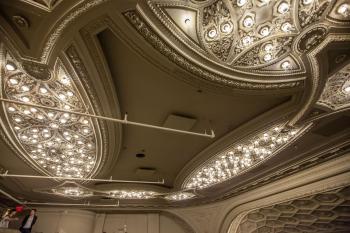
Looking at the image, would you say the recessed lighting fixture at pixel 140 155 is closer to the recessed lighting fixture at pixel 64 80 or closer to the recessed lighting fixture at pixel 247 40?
the recessed lighting fixture at pixel 64 80

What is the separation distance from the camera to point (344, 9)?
334 cm

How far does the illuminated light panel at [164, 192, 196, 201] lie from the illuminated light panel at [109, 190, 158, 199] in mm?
925

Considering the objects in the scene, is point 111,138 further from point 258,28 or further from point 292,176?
point 292,176

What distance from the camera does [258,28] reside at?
3863mm

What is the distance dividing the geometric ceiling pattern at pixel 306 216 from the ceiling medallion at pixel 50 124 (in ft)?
29.6

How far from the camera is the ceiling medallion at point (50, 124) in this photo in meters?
4.48

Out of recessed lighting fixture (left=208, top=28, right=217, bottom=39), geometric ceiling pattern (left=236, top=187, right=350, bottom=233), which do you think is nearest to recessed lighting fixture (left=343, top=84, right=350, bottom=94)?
recessed lighting fixture (left=208, top=28, right=217, bottom=39)

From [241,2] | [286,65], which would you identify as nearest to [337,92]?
[286,65]

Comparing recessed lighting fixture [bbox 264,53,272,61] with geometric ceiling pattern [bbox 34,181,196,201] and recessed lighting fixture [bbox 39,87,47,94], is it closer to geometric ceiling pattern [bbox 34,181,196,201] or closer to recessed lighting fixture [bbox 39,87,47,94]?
recessed lighting fixture [bbox 39,87,47,94]

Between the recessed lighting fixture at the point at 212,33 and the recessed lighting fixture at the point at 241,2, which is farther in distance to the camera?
the recessed lighting fixture at the point at 212,33

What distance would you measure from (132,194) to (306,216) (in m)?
9.27

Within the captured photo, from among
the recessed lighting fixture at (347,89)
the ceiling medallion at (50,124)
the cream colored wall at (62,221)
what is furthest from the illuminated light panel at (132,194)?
the recessed lighting fixture at (347,89)

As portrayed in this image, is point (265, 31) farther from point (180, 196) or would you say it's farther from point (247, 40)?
point (180, 196)

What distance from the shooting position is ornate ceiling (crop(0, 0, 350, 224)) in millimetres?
3441
